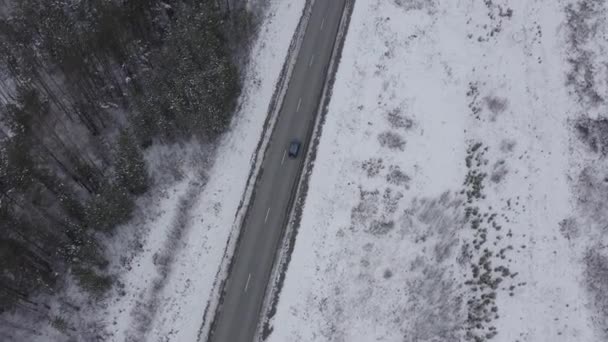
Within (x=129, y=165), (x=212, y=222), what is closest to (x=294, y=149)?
(x=212, y=222)

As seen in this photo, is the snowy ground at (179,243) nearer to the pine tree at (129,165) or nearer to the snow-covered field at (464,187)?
the pine tree at (129,165)

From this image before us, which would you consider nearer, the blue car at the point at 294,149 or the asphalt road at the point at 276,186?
the asphalt road at the point at 276,186

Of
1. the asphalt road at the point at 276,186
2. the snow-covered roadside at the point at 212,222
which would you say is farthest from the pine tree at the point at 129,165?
the asphalt road at the point at 276,186

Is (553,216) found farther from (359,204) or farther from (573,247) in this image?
(359,204)

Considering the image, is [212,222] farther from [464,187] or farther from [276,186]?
[464,187]

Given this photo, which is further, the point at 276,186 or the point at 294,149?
the point at 294,149

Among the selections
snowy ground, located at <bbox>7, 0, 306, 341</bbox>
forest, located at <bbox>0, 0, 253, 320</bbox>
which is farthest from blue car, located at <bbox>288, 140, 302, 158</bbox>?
forest, located at <bbox>0, 0, 253, 320</bbox>

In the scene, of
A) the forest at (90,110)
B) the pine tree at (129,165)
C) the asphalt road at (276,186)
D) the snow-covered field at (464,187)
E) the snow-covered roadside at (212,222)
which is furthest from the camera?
the pine tree at (129,165)
